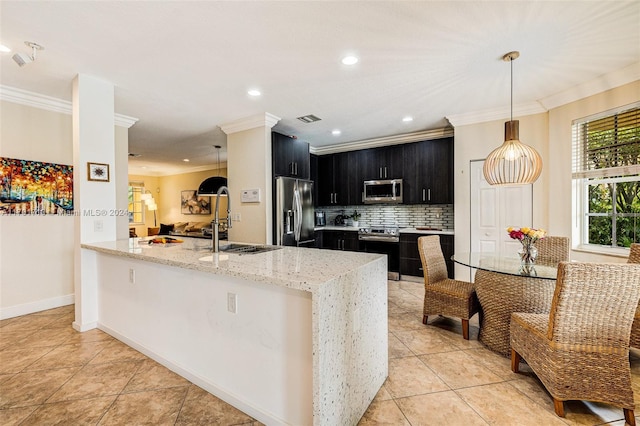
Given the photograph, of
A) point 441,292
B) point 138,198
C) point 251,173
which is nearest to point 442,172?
point 441,292

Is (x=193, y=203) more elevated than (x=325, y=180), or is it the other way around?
(x=325, y=180)

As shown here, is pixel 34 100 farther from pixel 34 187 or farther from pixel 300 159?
pixel 300 159

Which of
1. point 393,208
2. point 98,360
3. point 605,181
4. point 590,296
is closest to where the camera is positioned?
point 590,296

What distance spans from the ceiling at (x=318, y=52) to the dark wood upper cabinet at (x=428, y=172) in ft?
3.10

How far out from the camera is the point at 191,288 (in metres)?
2.08

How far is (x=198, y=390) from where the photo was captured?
2.02 metres

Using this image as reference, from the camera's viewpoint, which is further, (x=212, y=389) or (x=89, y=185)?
(x=89, y=185)

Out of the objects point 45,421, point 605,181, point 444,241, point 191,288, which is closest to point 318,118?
point 444,241

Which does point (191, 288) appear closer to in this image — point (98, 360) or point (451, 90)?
point (98, 360)

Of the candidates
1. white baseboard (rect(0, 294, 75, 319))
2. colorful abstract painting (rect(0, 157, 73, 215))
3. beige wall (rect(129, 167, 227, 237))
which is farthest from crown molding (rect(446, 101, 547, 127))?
beige wall (rect(129, 167, 227, 237))

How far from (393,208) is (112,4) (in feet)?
16.2

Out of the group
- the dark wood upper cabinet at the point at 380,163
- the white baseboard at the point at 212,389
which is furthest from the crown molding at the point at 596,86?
the white baseboard at the point at 212,389

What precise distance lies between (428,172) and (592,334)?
3602mm

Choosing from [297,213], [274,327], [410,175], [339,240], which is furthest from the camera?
[339,240]
